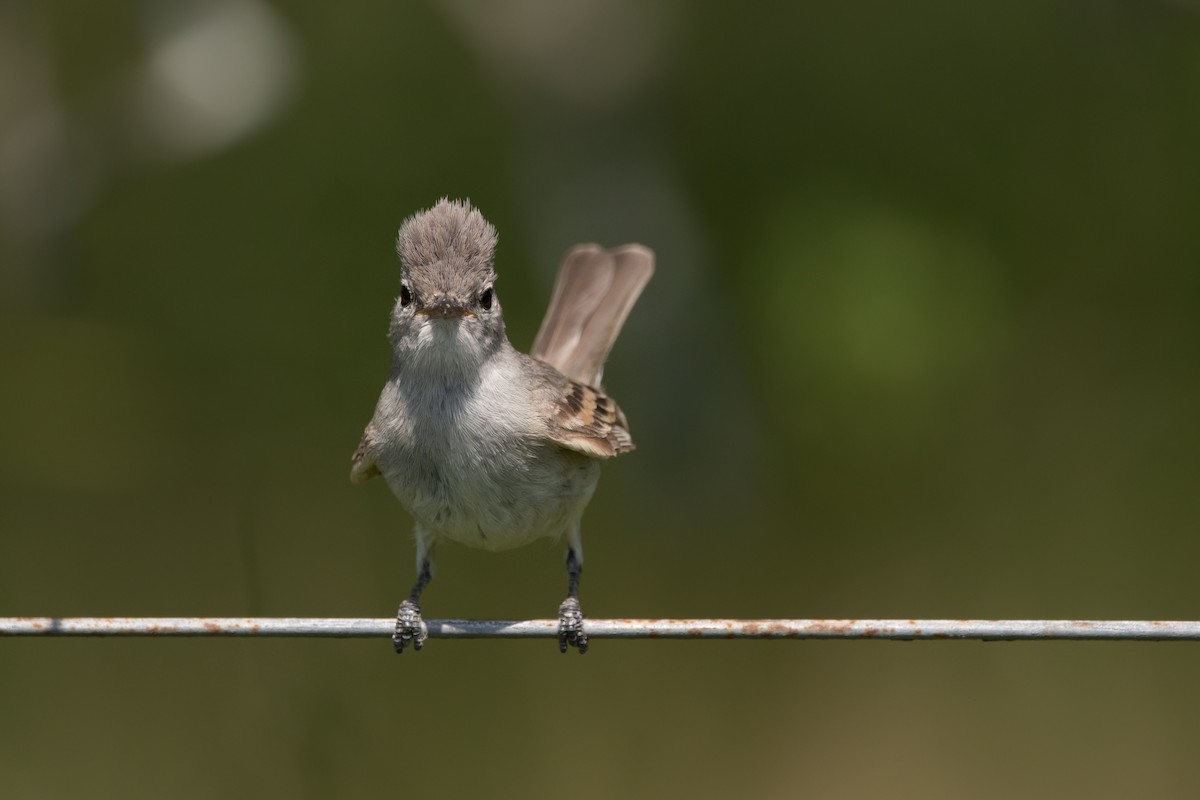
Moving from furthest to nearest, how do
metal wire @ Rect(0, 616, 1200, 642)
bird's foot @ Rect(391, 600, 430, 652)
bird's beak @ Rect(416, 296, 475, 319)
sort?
bird's foot @ Rect(391, 600, 430, 652) → bird's beak @ Rect(416, 296, 475, 319) → metal wire @ Rect(0, 616, 1200, 642)

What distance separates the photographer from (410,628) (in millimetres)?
3012

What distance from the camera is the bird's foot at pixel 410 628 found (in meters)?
3.01

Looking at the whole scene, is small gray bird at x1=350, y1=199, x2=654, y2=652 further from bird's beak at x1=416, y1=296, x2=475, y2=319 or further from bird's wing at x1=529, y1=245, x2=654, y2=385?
bird's wing at x1=529, y1=245, x2=654, y2=385

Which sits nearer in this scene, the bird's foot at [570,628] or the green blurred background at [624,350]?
the bird's foot at [570,628]

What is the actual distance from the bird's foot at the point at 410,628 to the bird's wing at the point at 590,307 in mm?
1094

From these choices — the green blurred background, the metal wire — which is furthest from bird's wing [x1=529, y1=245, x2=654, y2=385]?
the metal wire

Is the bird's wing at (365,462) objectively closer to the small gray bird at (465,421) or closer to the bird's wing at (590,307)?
the small gray bird at (465,421)

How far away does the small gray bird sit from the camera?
2895 mm

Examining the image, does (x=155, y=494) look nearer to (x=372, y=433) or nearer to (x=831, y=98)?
(x=372, y=433)

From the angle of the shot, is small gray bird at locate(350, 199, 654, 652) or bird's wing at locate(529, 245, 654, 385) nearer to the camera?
small gray bird at locate(350, 199, 654, 652)

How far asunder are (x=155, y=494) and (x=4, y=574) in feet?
1.91

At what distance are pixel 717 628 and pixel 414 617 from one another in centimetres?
118

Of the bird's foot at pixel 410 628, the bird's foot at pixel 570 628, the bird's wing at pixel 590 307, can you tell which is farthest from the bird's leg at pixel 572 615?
the bird's wing at pixel 590 307

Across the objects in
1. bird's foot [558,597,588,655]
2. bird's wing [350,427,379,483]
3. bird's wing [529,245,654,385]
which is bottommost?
Answer: bird's foot [558,597,588,655]
